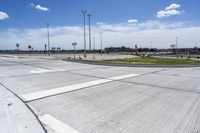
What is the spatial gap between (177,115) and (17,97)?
5730 millimetres

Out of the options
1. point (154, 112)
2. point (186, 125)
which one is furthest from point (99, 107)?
point (186, 125)

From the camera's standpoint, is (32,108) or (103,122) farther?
(32,108)

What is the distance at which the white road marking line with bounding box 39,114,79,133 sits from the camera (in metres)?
4.09

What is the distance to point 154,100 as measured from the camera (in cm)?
668

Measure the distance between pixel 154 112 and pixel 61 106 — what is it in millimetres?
Answer: 2952

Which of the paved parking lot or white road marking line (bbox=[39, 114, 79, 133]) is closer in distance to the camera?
white road marking line (bbox=[39, 114, 79, 133])

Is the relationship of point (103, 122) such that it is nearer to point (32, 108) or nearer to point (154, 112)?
point (154, 112)

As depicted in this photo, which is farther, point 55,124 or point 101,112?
point 101,112

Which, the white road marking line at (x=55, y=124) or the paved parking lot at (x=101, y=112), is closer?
the white road marking line at (x=55, y=124)

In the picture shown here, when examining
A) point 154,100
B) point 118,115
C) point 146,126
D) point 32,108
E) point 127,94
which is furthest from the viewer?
point 127,94

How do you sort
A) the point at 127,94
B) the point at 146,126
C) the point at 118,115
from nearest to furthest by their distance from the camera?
1. the point at 146,126
2. the point at 118,115
3. the point at 127,94

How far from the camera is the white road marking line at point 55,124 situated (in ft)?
13.4

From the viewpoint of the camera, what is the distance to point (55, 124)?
4402 millimetres

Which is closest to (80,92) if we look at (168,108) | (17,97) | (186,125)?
(17,97)
